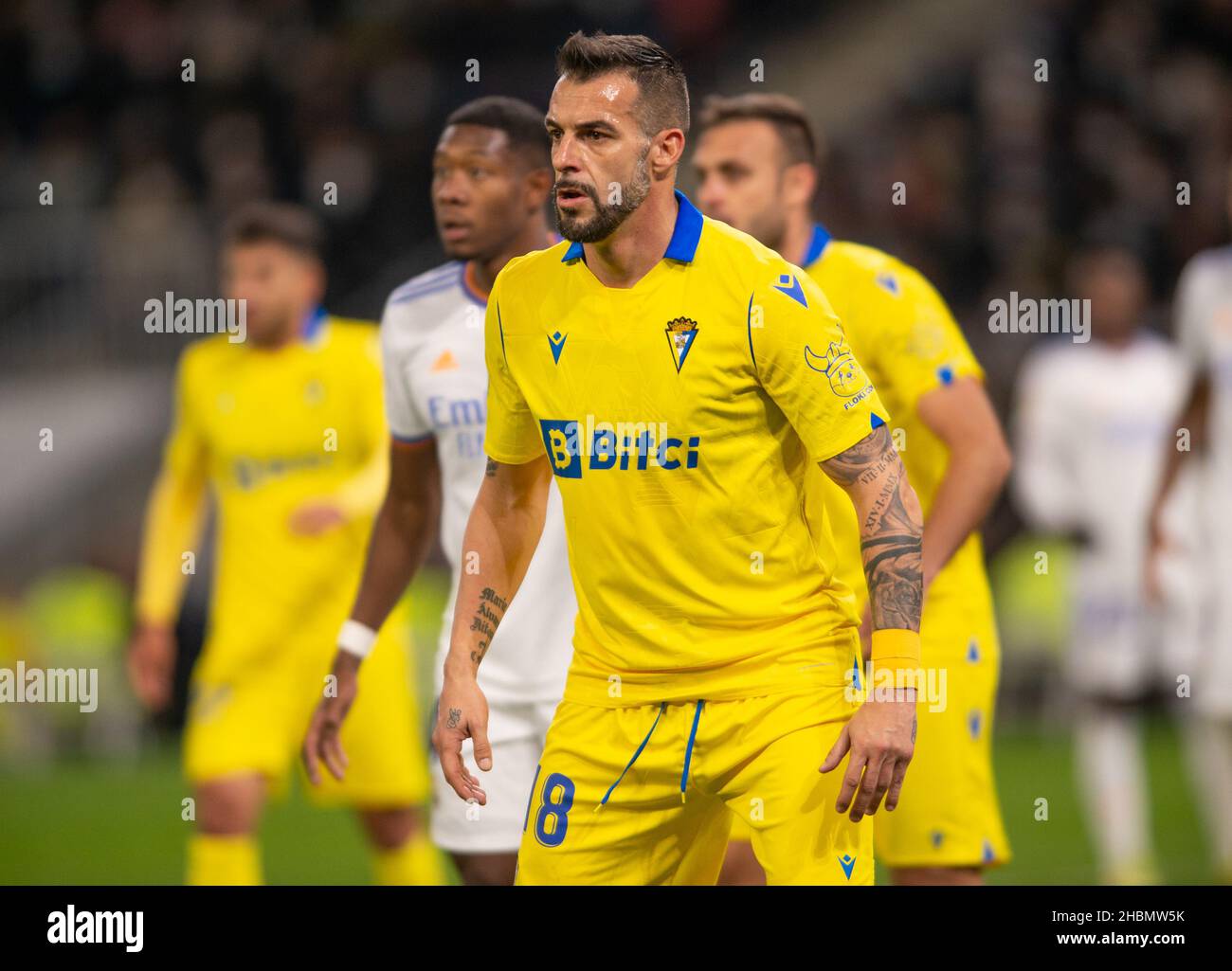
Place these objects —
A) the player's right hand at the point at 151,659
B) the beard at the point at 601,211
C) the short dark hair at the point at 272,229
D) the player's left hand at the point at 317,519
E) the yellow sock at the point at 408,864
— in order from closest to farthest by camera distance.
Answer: the beard at the point at 601,211 → the player's left hand at the point at 317,519 → the yellow sock at the point at 408,864 → the player's right hand at the point at 151,659 → the short dark hair at the point at 272,229

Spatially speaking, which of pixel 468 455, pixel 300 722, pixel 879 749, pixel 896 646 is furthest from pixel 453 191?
pixel 300 722

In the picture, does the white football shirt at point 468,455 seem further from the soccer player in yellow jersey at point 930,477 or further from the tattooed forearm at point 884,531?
the tattooed forearm at point 884,531

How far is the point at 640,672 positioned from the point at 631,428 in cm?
52

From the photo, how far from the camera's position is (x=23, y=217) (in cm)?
1330

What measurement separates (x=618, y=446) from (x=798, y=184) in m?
1.82

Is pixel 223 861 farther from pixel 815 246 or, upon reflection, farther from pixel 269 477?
pixel 815 246

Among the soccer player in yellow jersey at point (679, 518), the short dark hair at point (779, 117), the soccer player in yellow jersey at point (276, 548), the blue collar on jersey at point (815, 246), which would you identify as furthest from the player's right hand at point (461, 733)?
the soccer player in yellow jersey at point (276, 548)

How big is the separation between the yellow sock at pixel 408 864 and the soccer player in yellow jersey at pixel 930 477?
6.01 ft

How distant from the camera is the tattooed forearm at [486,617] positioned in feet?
13.4

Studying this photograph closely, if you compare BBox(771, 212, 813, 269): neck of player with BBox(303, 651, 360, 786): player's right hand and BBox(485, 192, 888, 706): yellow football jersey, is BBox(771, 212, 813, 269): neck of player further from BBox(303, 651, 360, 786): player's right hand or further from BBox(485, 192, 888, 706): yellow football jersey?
BBox(303, 651, 360, 786): player's right hand

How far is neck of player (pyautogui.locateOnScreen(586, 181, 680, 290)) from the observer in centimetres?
388

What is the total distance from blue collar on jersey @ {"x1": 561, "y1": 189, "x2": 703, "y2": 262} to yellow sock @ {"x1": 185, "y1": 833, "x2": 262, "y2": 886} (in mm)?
3151
